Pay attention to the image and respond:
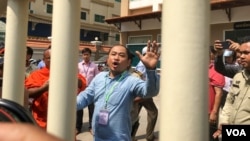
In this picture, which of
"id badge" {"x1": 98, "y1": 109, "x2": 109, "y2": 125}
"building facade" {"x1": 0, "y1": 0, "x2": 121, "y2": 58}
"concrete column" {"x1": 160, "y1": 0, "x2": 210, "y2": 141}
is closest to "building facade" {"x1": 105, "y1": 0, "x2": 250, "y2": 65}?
"building facade" {"x1": 0, "y1": 0, "x2": 121, "y2": 58}

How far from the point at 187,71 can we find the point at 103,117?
1.00 m

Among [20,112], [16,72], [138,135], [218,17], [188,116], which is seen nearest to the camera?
[20,112]

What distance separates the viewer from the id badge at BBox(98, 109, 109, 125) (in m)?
2.90

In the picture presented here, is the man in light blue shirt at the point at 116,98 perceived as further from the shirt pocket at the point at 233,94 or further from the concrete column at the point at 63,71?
the shirt pocket at the point at 233,94

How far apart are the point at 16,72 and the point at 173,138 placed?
2.14m

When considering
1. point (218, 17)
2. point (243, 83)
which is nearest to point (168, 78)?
point (243, 83)

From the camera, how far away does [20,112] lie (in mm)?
1554

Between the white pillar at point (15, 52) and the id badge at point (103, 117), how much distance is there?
1.17 metres

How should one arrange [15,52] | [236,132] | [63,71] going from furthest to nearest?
[15,52], [63,71], [236,132]

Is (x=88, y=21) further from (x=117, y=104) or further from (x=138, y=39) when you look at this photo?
(x=117, y=104)

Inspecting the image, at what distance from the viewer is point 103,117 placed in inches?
114

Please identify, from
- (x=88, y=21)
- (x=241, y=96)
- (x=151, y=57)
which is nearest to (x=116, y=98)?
(x=151, y=57)

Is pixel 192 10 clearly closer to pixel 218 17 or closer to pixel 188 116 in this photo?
pixel 188 116

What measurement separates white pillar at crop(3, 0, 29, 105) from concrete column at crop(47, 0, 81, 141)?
0.75 metres
